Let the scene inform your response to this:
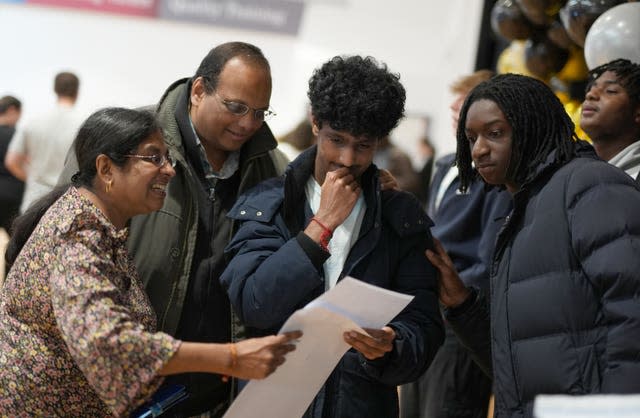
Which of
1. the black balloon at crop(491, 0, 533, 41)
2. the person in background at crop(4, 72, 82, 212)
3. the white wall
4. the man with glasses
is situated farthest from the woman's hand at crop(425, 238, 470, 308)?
the white wall

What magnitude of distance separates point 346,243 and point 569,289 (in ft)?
2.10

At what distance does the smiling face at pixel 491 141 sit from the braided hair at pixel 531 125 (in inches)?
0.6

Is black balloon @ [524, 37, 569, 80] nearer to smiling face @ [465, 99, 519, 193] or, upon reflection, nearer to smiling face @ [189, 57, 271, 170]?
smiling face @ [189, 57, 271, 170]

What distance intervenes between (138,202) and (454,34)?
8784 millimetres

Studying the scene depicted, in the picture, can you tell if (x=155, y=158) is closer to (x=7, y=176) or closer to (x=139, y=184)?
(x=139, y=184)

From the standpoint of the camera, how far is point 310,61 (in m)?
12.4

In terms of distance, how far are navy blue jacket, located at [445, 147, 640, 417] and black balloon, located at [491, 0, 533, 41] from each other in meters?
2.93

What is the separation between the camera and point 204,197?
2.62 meters

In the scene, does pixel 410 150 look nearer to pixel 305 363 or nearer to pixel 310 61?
pixel 310 61

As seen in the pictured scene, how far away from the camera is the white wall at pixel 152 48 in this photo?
39.2 ft

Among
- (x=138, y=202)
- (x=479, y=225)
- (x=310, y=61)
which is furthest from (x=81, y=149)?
(x=310, y=61)

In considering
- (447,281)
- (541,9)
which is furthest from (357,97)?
(541,9)

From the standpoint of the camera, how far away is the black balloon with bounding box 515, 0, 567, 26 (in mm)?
4586

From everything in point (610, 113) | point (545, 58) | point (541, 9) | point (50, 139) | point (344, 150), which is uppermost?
point (541, 9)
